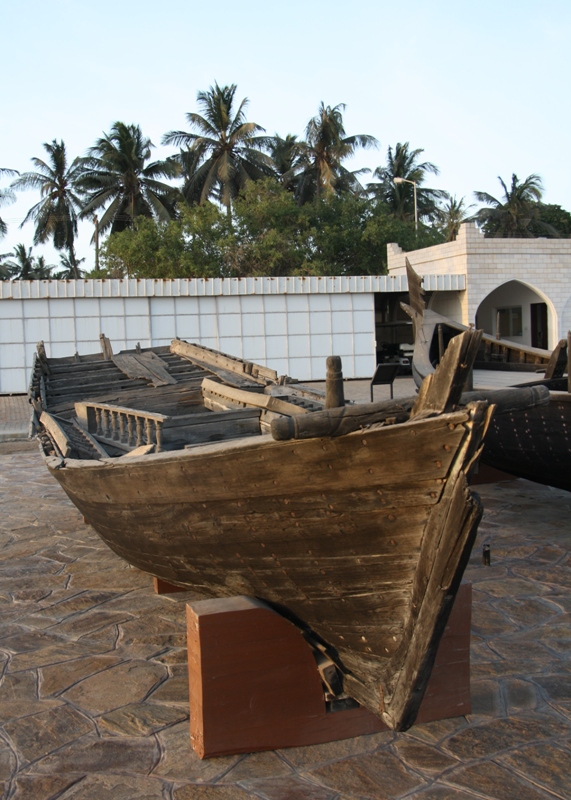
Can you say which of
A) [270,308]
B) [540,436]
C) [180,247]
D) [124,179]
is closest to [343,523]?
[540,436]

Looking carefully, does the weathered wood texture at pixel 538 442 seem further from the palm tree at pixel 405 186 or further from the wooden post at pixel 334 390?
the palm tree at pixel 405 186

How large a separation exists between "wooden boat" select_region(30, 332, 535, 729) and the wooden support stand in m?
0.11

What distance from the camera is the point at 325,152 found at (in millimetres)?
35781

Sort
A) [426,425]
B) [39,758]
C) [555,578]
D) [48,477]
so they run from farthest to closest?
[48,477]
[555,578]
[39,758]
[426,425]

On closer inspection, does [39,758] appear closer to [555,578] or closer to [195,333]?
[555,578]

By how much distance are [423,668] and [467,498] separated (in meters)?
0.73

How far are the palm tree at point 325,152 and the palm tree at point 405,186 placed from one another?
225 inches

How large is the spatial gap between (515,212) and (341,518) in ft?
138

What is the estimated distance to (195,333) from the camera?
19.7m

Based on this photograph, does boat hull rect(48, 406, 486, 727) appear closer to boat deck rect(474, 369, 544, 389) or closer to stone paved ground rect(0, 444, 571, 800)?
stone paved ground rect(0, 444, 571, 800)

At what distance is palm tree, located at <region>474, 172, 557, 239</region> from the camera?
135 ft

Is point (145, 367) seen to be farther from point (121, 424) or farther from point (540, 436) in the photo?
point (540, 436)

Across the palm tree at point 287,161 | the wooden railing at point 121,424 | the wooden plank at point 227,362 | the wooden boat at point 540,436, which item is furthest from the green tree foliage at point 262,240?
the wooden railing at point 121,424

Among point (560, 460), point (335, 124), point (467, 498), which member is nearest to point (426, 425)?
point (467, 498)
